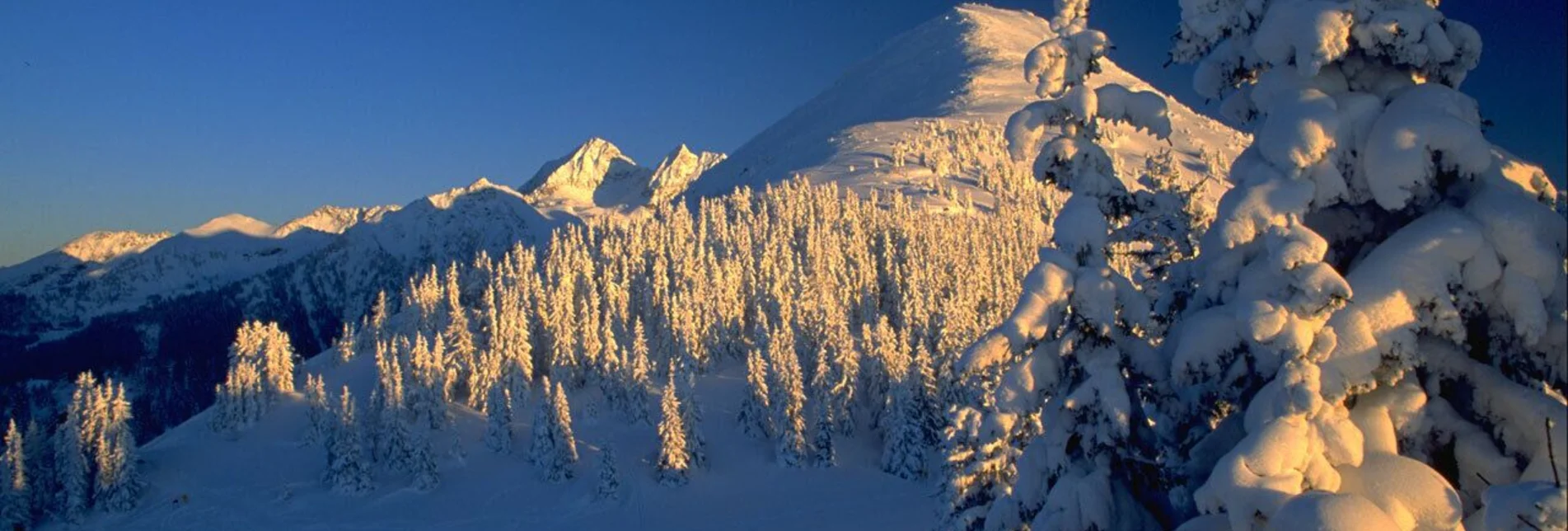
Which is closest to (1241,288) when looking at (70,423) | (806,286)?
(70,423)

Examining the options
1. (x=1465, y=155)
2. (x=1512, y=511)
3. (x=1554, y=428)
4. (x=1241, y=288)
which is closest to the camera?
(x=1512, y=511)

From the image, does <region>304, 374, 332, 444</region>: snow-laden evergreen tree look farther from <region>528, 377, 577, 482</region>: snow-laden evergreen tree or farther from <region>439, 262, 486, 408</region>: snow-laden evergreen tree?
<region>528, 377, 577, 482</region>: snow-laden evergreen tree

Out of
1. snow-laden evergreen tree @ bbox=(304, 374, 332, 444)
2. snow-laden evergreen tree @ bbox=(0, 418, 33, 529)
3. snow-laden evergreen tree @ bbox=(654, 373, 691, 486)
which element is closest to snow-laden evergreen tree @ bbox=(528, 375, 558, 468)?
snow-laden evergreen tree @ bbox=(654, 373, 691, 486)

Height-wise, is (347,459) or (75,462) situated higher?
(75,462)

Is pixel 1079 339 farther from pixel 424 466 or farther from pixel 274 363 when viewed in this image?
pixel 274 363

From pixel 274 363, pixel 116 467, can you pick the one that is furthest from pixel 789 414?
pixel 274 363

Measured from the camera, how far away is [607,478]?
6762 cm

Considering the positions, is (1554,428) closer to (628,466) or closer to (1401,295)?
(1401,295)

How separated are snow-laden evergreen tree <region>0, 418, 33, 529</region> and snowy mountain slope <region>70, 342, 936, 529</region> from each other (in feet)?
14.8

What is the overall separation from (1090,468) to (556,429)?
6870cm

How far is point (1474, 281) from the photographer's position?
6383 millimetres

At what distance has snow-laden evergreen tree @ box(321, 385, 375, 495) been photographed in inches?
2965

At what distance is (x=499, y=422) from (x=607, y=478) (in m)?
18.6

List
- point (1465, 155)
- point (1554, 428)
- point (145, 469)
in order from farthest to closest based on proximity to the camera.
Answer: point (145, 469), point (1465, 155), point (1554, 428)
